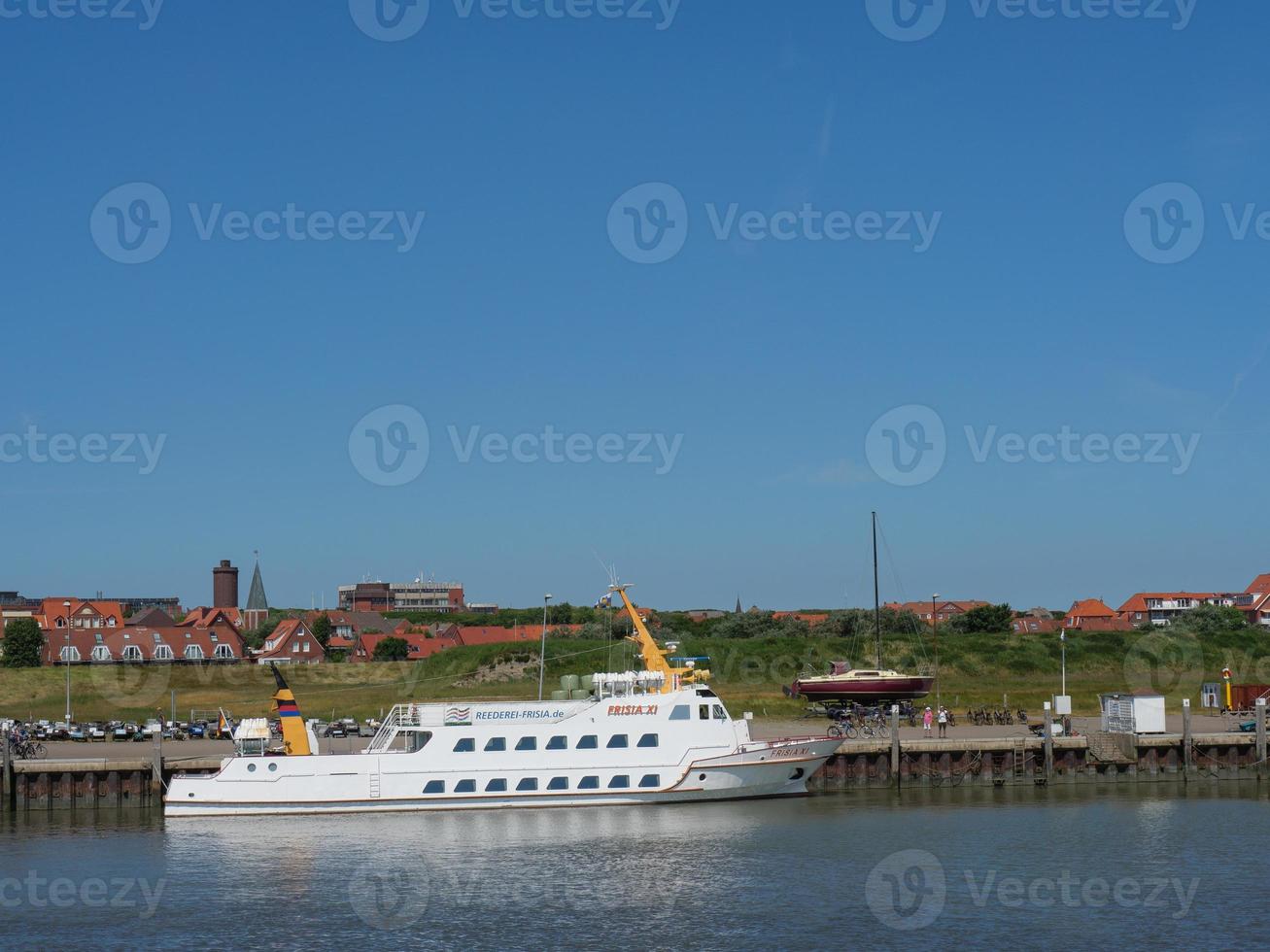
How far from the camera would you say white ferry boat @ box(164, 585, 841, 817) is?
46688mm

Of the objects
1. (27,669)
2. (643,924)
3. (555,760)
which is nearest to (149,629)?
(27,669)

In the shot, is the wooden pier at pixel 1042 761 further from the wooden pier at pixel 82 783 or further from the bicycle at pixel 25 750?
the bicycle at pixel 25 750

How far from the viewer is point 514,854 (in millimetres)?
39375

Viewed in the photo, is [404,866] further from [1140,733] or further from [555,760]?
[1140,733]

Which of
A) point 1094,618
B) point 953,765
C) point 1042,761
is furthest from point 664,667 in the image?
point 1094,618

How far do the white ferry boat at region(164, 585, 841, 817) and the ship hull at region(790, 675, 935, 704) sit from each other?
871 inches

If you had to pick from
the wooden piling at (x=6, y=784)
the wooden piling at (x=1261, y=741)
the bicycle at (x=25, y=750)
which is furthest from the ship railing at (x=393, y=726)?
the wooden piling at (x=1261, y=741)

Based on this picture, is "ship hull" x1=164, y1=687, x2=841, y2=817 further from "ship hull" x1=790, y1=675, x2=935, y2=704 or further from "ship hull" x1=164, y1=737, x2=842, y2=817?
"ship hull" x1=790, y1=675, x2=935, y2=704

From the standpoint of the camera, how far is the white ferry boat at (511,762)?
46688 mm

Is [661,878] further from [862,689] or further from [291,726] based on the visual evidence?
[862,689]

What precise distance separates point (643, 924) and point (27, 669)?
80.1 meters

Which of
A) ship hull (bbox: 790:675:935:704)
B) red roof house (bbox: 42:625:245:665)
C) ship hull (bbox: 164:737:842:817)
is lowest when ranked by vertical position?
ship hull (bbox: 164:737:842:817)

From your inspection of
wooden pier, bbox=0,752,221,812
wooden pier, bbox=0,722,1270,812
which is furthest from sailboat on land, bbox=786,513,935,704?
wooden pier, bbox=0,752,221,812

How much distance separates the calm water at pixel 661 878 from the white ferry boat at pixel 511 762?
1.06 metres
